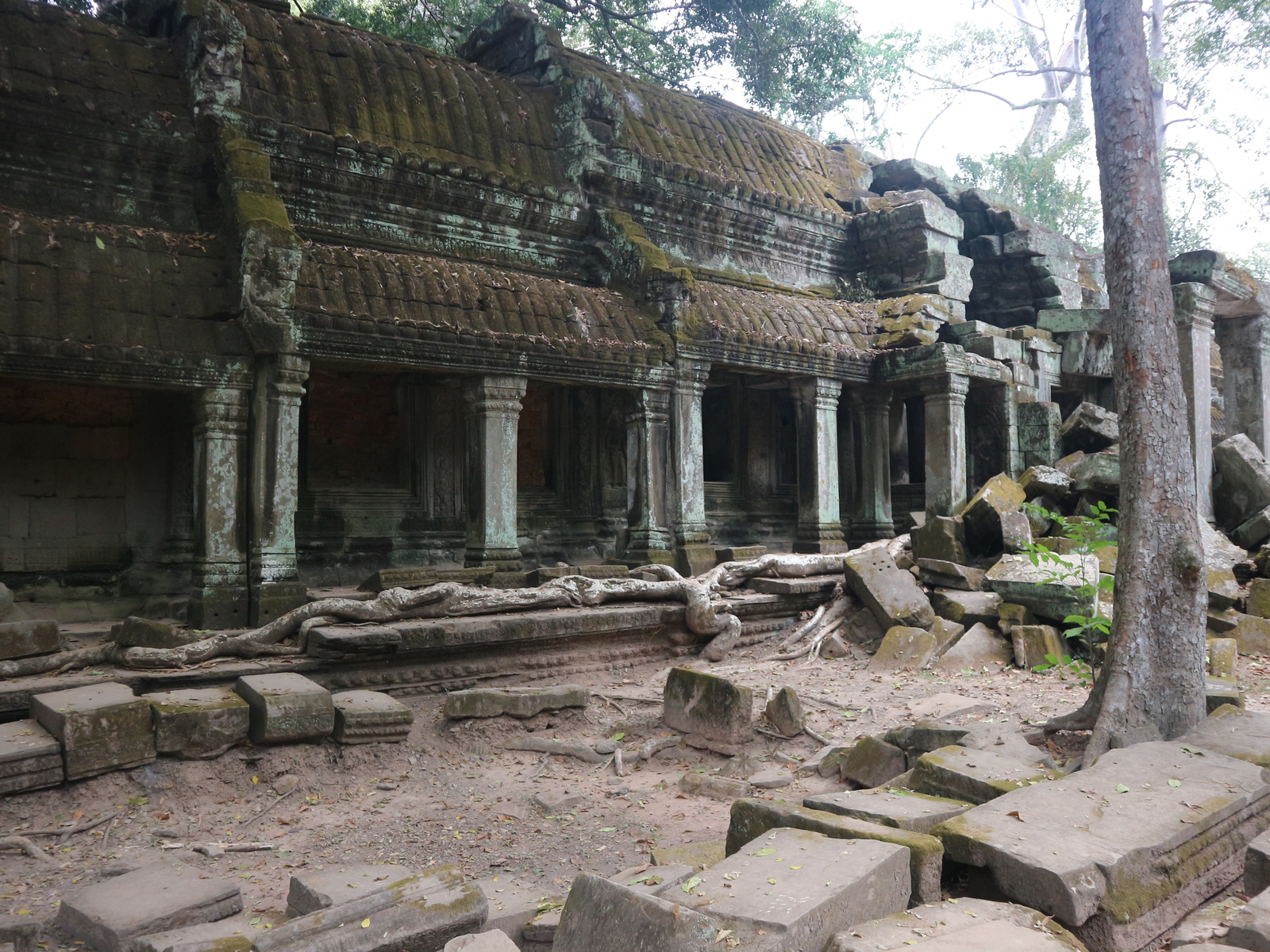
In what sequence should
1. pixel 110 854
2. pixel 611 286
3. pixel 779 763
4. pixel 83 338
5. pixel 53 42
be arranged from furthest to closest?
pixel 611 286 < pixel 53 42 < pixel 83 338 < pixel 779 763 < pixel 110 854

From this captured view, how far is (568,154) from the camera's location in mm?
9500

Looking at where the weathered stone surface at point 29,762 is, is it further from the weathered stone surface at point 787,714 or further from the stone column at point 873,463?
the stone column at point 873,463

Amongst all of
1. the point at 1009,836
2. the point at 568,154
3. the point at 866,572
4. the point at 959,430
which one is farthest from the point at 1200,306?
the point at 1009,836

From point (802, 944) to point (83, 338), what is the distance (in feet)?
19.0

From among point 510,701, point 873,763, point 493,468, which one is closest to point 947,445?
point 493,468

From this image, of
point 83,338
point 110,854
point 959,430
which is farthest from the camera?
point 959,430

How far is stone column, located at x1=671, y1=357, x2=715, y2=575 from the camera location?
28.9ft

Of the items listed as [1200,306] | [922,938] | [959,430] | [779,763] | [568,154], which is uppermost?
[568,154]

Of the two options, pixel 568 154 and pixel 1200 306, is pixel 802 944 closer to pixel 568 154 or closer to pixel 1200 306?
pixel 568 154

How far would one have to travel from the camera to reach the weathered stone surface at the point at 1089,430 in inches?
396

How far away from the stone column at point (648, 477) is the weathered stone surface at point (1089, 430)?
4825mm

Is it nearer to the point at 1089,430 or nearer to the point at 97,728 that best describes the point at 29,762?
the point at 97,728

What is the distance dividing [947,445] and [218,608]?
7.43m

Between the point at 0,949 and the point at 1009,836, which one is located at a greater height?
the point at 1009,836
